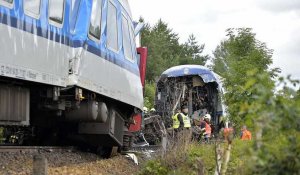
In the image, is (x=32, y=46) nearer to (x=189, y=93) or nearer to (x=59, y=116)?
(x=59, y=116)

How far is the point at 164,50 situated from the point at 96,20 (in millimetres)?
51484

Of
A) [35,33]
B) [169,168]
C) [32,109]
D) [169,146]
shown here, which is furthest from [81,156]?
[35,33]

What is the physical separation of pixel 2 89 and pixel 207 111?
1417cm

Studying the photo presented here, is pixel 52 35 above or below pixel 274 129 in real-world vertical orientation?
above

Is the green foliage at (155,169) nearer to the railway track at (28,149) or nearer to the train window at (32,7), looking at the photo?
the railway track at (28,149)

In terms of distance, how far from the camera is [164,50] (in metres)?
60.2

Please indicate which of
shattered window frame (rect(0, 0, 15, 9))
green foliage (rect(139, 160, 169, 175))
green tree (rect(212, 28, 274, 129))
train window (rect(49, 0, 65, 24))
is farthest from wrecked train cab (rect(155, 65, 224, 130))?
shattered window frame (rect(0, 0, 15, 9))

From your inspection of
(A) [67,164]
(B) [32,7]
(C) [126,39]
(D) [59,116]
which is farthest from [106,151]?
(B) [32,7]

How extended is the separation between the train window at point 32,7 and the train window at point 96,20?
1.39 m

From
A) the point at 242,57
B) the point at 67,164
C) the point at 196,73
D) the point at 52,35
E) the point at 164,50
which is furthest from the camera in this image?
the point at 164,50

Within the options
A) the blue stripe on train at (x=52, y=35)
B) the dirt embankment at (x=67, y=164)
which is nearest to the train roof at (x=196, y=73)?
the dirt embankment at (x=67, y=164)

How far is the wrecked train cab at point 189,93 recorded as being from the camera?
20.4m

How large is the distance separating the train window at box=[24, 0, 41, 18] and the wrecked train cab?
1315 centimetres

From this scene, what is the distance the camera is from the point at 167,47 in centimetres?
6262
